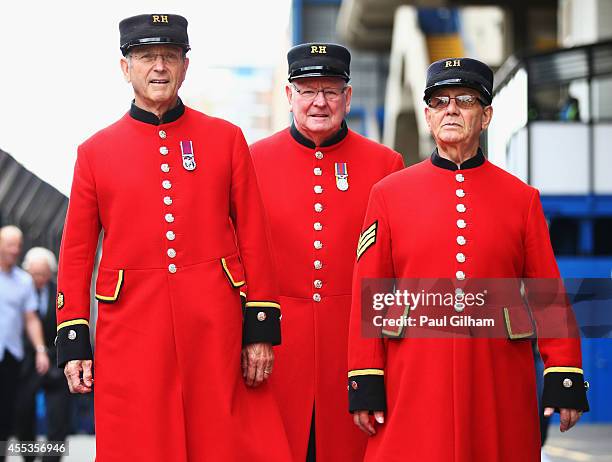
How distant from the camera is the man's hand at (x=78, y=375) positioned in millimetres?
5508

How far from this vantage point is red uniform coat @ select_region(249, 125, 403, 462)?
6336 millimetres

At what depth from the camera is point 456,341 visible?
17.8 feet

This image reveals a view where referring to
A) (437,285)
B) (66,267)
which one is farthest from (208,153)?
(437,285)

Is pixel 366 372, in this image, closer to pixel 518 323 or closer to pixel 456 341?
pixel 456 341

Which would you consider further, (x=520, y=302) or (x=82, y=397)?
(x=82, y=397)

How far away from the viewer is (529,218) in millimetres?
5531

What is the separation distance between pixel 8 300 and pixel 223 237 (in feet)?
16.9

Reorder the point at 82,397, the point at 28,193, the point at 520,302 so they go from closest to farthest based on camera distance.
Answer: the point at 520,302
the point at 28,193
the point at 82,397

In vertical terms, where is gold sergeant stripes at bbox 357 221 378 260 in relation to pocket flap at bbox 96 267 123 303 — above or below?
above

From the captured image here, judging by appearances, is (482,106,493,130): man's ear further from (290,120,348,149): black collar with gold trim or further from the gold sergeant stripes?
(290,120,348,149): black collar with gold trim

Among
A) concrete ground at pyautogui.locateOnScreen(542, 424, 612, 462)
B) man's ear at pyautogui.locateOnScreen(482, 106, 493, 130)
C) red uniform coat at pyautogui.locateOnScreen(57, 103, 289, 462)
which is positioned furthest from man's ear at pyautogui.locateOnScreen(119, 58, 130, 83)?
concrete ground at pyautogui.locateOnScreen(542, 424, 612, 462)

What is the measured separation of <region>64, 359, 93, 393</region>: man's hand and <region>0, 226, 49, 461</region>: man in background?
4.86m

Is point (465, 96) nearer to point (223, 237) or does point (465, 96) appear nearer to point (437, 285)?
point (437, 285)

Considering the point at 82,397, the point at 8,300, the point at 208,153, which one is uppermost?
the point at 208,153
